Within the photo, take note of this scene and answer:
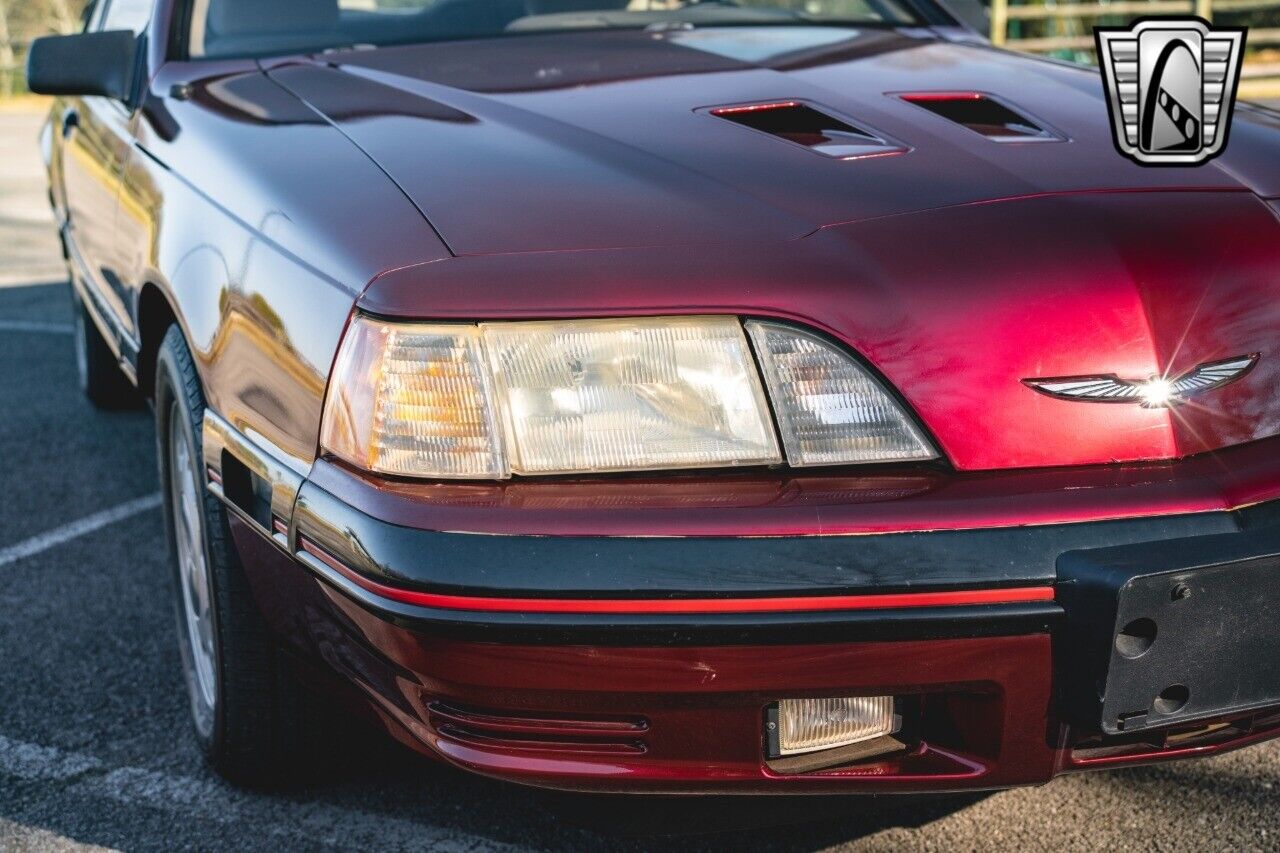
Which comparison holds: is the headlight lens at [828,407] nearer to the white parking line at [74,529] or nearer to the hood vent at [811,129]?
the hood vent at [811,129]

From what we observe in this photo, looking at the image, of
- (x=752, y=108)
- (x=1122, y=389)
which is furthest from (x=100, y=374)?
(x=1122, y=389)

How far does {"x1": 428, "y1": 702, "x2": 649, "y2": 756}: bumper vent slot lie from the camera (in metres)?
1.65

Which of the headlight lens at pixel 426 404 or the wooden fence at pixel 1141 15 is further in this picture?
the wooden fence at pixel 1141 15

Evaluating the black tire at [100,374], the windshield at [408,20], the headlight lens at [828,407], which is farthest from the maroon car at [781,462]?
the black tire at [100,374]

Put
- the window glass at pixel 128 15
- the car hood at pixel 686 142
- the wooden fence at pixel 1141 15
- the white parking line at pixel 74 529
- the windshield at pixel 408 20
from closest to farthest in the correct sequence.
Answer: the car hood at pixel 686 142 < the windshield at pixel 408 20 < the window glass at pixel 128 15 < the white parking line at pixel 74 529 < the wooden fence at pixel 1141 15

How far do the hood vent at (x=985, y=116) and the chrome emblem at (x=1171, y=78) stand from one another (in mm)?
113

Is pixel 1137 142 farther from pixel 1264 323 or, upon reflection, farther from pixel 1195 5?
pixel 1195 5

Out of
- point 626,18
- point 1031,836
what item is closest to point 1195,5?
point 626,18

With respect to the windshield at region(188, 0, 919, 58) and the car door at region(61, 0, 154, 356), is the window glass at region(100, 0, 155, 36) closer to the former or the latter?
the car door at region(61, 0, 154, 356)

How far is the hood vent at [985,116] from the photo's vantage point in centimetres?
207

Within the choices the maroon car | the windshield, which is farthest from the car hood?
the windshield

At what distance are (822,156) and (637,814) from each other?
88 cm

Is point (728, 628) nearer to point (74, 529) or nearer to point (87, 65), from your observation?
point (87, 65)

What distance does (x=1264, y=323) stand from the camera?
176 centimetres
